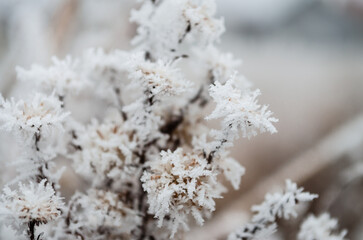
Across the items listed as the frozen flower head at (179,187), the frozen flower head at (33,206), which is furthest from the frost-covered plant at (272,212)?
the frozen flower head at (33,206)

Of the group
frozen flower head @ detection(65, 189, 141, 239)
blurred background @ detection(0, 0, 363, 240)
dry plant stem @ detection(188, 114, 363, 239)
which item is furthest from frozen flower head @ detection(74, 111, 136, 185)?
dry plant stem @ detection(188, 114, 363, 239)

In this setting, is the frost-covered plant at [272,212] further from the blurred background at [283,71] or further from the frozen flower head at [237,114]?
the blurred background at [283,71]

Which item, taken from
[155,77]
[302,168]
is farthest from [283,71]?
[155,77]

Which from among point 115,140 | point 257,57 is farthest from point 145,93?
point 257,57

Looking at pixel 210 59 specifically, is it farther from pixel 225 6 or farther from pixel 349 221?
pixel 225 6

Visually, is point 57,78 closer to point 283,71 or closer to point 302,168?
point 302,168

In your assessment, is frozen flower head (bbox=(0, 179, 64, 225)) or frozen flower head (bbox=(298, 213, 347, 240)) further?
frozen flower head (bbox=(298, 213, 347, 240))

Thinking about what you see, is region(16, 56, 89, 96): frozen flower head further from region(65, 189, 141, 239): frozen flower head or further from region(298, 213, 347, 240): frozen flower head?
region(298, 213, 347, 240): frozen flower head
